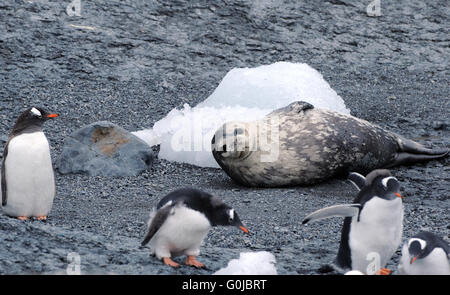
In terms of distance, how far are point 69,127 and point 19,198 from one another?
8.26ft

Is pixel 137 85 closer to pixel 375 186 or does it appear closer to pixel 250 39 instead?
pixel 250 39

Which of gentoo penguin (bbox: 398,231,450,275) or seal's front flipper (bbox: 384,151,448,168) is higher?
gentoo penguin (bbox: 398,231,450,275)

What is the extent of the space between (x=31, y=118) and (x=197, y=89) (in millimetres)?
3612

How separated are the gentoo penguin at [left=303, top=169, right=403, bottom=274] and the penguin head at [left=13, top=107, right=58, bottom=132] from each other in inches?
79.2

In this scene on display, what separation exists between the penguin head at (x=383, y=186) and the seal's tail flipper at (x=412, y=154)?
3.02 meters

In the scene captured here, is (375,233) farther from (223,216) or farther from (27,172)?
(27,172)

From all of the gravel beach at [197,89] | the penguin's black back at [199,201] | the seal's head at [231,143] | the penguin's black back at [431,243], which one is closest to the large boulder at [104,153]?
the gravel beach at [197,89]

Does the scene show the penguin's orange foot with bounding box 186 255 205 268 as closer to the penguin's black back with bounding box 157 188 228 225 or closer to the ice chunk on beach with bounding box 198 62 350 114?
the penguin's black back with bounding box 157 188 228 225

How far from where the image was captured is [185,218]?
3.69 metres

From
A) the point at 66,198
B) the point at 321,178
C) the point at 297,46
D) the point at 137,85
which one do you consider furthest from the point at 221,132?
the point at 297,46

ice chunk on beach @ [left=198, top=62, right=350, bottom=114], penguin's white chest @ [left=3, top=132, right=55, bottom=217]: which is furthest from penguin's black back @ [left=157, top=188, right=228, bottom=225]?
ice chunk on beach @ [left=198, top=62, right=350, bottom=114]

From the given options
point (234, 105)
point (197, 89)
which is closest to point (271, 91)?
point (234, 105)

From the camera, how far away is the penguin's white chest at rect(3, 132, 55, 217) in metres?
4.82

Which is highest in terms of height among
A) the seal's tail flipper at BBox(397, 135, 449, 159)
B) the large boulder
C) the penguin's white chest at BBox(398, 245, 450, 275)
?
the penguin's white chest at BBox(398, 245, 450, 275)
